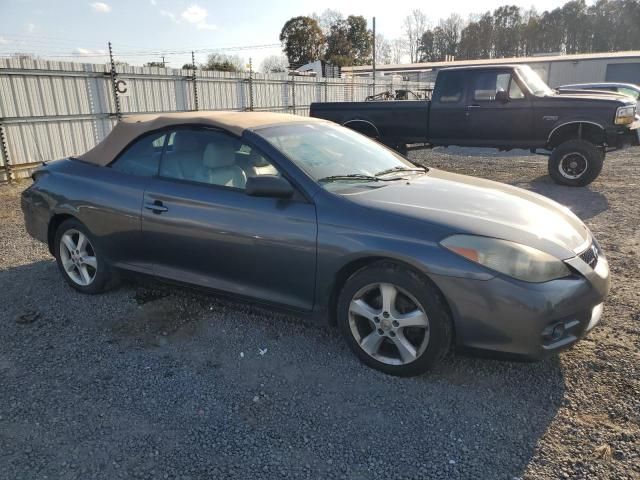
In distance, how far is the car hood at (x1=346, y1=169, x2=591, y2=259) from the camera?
2.82m

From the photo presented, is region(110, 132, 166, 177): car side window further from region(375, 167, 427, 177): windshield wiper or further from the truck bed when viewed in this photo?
the truck bed

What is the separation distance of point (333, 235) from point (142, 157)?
1.84 metres

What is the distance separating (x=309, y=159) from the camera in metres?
3.46

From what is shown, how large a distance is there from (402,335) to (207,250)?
146 cm

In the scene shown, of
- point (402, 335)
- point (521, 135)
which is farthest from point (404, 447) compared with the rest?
point (521, 135)

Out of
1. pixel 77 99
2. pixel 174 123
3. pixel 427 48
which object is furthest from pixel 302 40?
pixel 174 123

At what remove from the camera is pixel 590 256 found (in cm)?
302

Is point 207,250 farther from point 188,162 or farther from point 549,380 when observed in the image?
point 549,380

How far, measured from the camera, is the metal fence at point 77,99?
9.66 metres

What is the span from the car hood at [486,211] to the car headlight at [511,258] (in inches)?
2.1

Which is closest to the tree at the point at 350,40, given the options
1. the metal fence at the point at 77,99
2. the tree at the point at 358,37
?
the tree at the point at 358,37

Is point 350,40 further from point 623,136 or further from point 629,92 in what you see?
point 623,136

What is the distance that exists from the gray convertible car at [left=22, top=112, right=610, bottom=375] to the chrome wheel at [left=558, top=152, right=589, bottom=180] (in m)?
5.75

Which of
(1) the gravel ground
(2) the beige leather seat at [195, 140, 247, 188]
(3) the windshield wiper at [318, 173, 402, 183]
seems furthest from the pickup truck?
(2) the beige leather seat at [195, 140, 247, 188]
